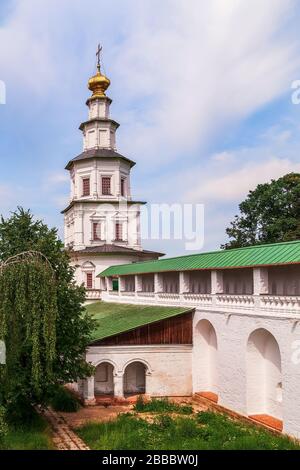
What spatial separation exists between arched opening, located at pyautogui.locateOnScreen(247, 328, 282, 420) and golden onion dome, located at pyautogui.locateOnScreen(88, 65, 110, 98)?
27.6 metres

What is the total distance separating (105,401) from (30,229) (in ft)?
28.0

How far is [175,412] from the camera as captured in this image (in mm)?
20297

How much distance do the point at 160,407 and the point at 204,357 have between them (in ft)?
11.3

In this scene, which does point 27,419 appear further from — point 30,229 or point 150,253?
point 150,253

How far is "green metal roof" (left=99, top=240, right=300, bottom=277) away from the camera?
1653cm

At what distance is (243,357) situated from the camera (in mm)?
18938

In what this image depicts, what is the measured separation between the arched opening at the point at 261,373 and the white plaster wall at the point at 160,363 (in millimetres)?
4692

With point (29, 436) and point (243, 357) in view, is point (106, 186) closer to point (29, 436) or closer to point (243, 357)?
point (243, 357)

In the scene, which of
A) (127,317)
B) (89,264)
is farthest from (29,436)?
(89,264)

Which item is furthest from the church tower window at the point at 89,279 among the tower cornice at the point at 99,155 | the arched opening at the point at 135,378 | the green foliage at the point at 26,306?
the green foliage at the point at 26,306

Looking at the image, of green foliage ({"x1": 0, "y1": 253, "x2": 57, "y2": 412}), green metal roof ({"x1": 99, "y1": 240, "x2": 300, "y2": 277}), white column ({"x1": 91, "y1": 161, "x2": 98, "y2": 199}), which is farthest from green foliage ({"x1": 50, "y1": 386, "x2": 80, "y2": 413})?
white column ({"x1": 91, "y1": 161, "x2": 98, "y2": 199})
